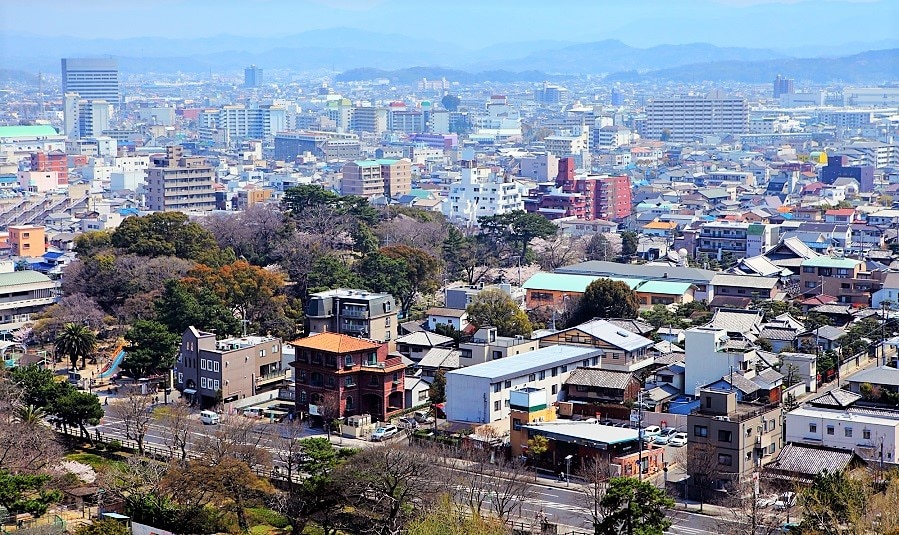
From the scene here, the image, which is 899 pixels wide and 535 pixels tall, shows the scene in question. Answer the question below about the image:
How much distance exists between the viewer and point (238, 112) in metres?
75.2

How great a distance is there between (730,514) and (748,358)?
4.70 m

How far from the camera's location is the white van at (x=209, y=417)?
1697 centimetres

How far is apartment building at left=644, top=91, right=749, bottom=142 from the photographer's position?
71250 millimetres

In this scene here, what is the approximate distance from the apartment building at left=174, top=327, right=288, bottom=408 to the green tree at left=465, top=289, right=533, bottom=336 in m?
3.51

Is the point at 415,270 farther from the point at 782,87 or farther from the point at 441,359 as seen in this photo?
the point at 782,87

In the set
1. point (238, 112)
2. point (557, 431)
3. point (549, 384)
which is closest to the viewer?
point (557, 431)

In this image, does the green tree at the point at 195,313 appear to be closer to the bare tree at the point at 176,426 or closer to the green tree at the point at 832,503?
the bare tree at the point at 176,426

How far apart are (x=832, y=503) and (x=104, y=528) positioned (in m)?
6.35

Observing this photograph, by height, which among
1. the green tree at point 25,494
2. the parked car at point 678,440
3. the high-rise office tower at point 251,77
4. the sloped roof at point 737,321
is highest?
the high-rise office tower at point 251,77

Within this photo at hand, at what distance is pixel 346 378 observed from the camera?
17.0 m

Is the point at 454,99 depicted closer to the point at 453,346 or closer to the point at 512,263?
the point at 512,263

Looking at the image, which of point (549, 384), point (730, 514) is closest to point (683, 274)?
point (549, 384)

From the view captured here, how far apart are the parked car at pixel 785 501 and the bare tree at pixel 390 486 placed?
3.16 meters

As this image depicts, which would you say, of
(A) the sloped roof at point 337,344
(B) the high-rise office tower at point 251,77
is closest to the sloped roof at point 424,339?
(A) the sloped roof at point 337,344
